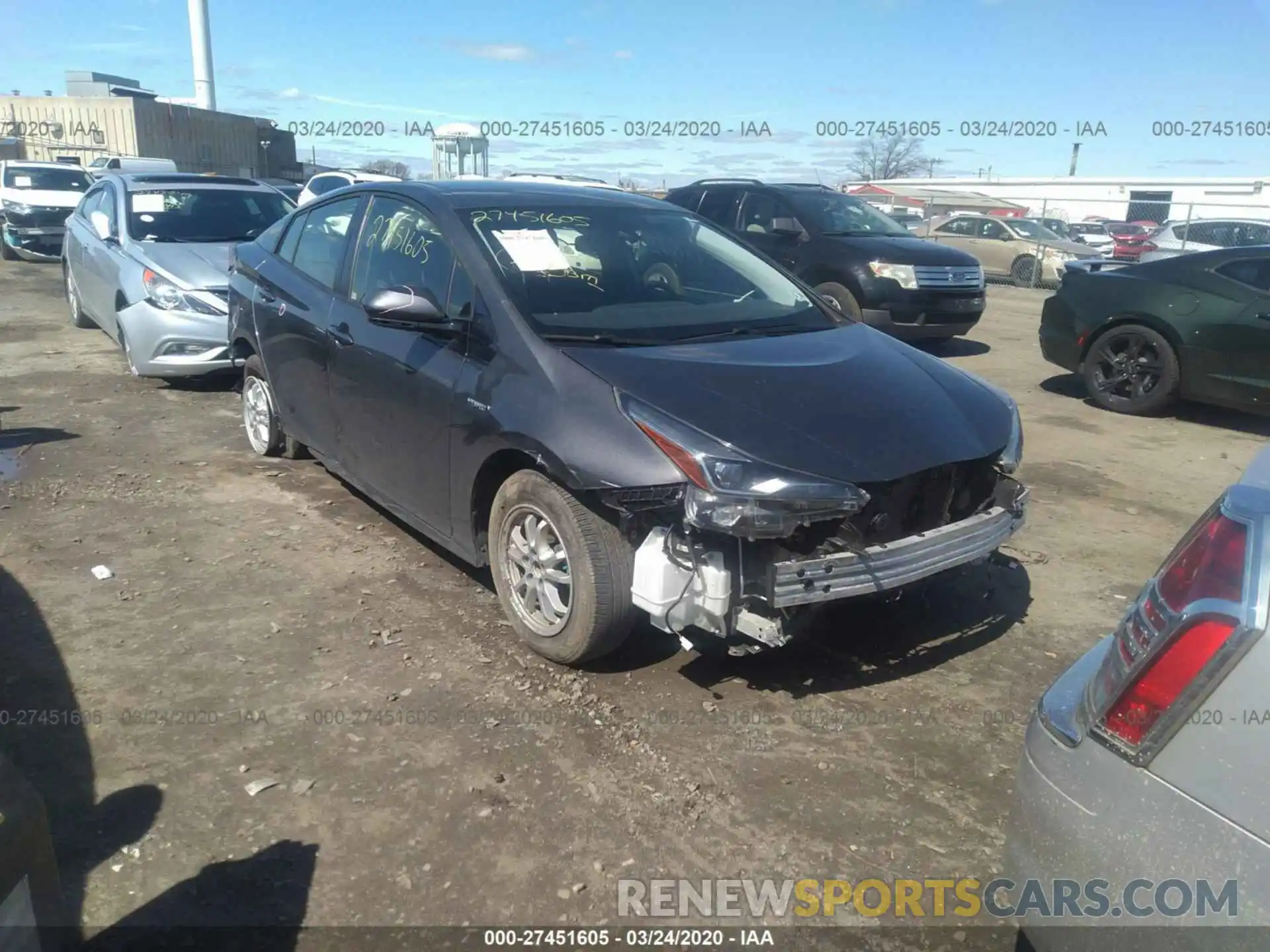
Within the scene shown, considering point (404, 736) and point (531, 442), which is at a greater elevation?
point (531, 442)

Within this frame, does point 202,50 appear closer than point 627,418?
No

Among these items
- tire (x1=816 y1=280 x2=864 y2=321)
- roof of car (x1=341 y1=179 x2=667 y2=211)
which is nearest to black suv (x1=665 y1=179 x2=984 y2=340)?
tire (x1=816 y1=280 x2=864 y2=321)

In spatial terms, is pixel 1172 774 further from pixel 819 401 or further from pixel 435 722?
pixel 435 722

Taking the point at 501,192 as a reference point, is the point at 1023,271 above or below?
below

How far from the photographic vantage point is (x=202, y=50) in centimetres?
3753

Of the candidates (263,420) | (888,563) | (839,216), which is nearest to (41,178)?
(839,216)

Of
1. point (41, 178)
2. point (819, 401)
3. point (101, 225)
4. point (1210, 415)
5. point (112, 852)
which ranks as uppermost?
point (41, 178)

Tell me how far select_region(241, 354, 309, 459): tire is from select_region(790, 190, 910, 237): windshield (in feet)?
21.9

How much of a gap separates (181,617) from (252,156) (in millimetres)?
44045

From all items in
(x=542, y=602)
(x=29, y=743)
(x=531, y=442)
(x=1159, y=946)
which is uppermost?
(x=531, y=442)

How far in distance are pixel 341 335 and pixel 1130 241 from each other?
984 inches

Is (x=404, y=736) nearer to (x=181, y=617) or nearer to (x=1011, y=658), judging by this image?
(x=181, y=617)

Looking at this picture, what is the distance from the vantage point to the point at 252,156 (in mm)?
42531

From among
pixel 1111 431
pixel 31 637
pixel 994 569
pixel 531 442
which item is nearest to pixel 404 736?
pixel 531 442
